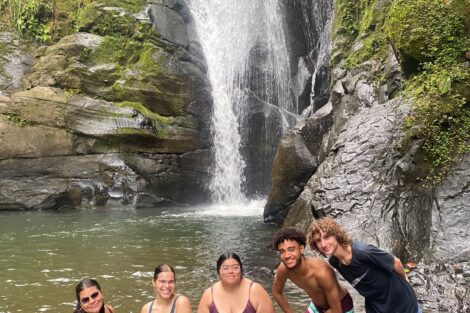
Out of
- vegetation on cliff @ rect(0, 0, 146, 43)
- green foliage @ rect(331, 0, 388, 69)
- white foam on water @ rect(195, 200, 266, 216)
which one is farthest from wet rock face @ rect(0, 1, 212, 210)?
green foliage @ rect(331, 0, 388, 69)

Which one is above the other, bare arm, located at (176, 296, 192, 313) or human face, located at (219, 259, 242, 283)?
human face, located at (219, 259, 242, 283)

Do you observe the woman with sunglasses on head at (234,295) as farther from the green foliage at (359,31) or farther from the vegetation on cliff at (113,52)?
the vegetation on cliff at (113,52)

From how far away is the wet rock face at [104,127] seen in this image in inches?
745

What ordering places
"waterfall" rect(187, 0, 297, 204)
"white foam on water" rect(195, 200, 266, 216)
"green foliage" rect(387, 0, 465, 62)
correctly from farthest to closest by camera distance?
"waterfall" rect(187, 0, 297, 204) → "white foam on water" rect(195, 200, 266, 216) → "green foliage" rect(387, 0, 465, 62)

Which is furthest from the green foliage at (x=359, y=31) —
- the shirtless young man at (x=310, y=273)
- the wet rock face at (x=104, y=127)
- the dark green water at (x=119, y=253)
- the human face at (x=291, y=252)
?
the human face at (x=291, y=252)

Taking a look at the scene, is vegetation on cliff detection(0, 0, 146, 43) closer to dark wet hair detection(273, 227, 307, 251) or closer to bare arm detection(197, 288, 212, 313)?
bare arm detection(197, 288, 212, 313)

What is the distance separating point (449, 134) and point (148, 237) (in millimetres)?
7874

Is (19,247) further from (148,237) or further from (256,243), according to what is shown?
(256,243)

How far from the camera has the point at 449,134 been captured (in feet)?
26.0

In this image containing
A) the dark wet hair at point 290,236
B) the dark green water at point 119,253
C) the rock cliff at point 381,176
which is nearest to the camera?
the dark wet hair at point 290,236

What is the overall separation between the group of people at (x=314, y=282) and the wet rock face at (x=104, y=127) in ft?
52.5

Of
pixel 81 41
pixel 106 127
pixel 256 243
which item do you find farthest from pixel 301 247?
pixel 81 41

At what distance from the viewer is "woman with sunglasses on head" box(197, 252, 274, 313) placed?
13.0 feet

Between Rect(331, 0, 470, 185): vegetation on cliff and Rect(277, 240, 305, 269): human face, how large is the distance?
4.54m
